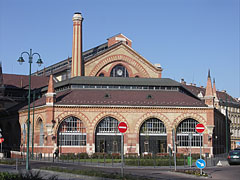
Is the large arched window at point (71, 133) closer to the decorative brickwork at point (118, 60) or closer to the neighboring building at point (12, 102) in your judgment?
the neighboring building at point (12, 102)

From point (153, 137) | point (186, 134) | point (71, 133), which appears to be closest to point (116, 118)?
point (153, 137)

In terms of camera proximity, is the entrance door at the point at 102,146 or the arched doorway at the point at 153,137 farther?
the arched doorway at the point at 153,137

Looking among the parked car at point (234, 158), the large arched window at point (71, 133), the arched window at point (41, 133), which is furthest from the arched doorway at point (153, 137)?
the parked car at point (234, 158)

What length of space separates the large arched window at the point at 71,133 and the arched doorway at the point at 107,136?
211cm

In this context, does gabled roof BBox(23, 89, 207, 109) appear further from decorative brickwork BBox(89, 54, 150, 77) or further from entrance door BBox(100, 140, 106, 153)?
decorative brickwork BBox(89, 54, 150, 77)

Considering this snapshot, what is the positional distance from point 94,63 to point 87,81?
12.3m

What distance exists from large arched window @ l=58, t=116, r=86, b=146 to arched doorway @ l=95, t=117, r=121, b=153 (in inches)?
83.2

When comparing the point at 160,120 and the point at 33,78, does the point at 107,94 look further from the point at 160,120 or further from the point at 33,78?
the point at 33,78

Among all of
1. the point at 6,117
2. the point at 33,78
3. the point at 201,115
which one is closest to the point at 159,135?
the point at 201,115

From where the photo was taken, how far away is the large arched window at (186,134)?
64625 millimetres

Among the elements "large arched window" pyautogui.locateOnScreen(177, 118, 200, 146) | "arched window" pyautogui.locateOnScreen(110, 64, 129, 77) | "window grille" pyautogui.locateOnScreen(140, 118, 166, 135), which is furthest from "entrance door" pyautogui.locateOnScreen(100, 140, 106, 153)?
"arched window" pyautogui.locateOnScreen(110, 64, 129, 77)

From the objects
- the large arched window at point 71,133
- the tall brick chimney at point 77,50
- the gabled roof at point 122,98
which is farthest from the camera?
the tall brick chimney at point 77,50

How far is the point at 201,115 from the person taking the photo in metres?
65.1

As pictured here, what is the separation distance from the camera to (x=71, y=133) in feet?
206
